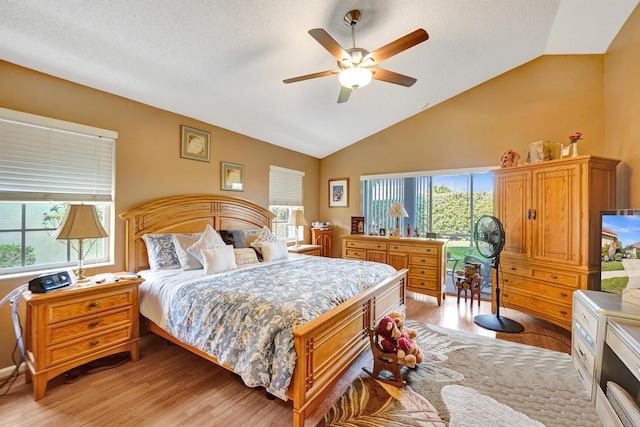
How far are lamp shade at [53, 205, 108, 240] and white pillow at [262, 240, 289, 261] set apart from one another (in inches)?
63.2

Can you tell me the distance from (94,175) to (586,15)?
5.22 meters

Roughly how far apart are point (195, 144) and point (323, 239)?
2.89 meters

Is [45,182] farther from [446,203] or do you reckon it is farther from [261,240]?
[446,203]

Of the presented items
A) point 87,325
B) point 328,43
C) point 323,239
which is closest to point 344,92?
point 328,43

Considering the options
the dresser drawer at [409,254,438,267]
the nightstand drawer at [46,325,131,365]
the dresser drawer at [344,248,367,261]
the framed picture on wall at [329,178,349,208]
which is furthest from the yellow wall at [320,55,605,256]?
the nightstand drawer at [46,325,131,365]

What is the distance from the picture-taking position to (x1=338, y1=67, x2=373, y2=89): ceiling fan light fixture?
211 cm

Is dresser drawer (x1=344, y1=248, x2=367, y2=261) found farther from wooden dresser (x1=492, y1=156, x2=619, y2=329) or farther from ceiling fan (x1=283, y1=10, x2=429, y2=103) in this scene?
ceiling fan (x1=283, y1=10, x2=429, y2=103)

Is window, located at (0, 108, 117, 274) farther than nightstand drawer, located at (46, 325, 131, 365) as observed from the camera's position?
Yes

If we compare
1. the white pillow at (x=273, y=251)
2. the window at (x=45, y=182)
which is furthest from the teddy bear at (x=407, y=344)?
the window at (x=45, y=182)

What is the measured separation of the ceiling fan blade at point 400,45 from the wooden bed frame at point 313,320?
1878 millimetres

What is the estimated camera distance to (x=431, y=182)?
4637 mm

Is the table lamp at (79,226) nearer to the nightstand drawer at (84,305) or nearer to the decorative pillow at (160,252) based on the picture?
the nightstand drawer at (84,305)

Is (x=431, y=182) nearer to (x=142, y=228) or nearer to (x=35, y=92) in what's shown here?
(x=142, y=228)

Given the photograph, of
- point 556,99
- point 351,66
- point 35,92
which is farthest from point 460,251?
point 35,92
